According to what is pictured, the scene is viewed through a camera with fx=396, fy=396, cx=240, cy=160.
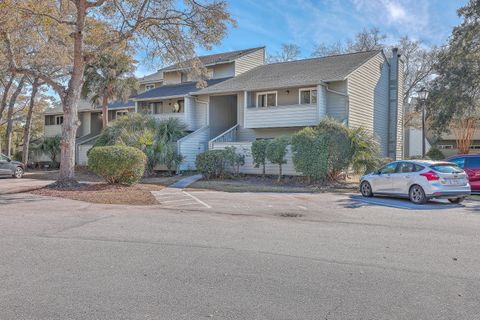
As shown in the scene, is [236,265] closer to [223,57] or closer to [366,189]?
[366,189]

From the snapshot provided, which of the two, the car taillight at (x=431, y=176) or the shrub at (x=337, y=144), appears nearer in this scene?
the car taillight at (x=431, y=176)

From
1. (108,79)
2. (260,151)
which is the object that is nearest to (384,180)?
(260,151)

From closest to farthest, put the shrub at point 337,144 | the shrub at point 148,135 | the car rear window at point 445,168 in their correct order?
the car rear window at point 445,168, the shrub at point 337,144, the shrub at point 148,135

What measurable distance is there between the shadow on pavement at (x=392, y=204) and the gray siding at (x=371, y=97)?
29.3 feet

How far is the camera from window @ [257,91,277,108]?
2489 cm

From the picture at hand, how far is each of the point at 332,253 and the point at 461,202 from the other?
9.18 meters

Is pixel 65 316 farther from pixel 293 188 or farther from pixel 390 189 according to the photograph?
pixel 293 188

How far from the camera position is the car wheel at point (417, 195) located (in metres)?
12.6

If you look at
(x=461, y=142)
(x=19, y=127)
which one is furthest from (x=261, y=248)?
(x=19, y=127)

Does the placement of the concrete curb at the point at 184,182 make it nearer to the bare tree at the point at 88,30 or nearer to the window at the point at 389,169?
the bare tree at the point at 88,30

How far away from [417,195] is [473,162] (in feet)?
15.5

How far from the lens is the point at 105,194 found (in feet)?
44.5

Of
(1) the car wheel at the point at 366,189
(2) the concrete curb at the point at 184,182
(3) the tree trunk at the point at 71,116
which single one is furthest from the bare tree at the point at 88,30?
(1) the car wheel at the point at 366,189

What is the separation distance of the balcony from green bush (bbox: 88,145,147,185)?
31.4 ft
